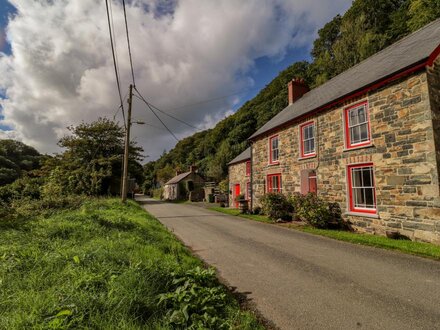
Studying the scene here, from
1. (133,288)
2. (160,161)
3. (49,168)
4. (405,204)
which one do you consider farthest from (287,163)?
(160,161)

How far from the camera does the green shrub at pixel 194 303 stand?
2.84m

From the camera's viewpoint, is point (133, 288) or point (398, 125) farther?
point (398, 125)

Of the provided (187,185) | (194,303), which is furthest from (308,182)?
(187,185)

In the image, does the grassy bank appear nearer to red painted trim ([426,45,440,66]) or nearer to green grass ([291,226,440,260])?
green grass ([291,226,440,260])

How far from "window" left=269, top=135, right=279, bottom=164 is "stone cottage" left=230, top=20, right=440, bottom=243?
2.29 meters

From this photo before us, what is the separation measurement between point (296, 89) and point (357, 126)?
32.9 ft

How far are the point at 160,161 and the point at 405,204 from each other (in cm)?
9124

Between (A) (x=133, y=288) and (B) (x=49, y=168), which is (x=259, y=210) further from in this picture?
(B) (x=49, y=168)

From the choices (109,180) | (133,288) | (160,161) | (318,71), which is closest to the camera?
(133,288)

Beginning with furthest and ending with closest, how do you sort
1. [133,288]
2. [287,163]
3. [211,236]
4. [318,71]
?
[318,71]
[287,163]
[211,236]
[133,288]

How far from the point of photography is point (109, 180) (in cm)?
2323

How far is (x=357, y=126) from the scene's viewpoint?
9.91 m

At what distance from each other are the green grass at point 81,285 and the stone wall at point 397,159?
7134mm

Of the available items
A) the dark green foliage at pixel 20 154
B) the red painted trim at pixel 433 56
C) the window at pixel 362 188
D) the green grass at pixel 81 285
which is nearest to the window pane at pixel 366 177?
the window at pixel 362 188
